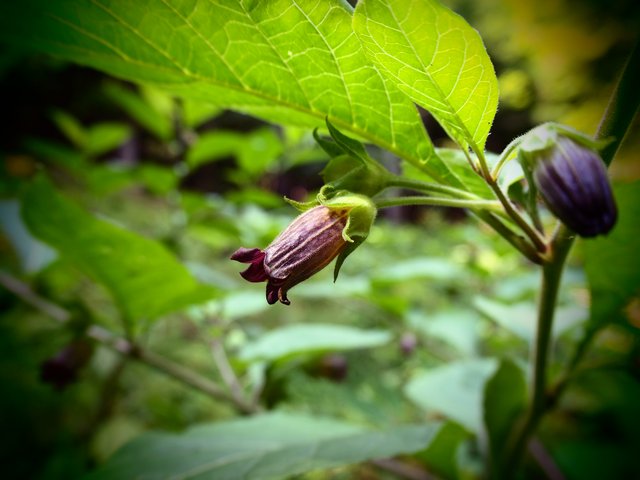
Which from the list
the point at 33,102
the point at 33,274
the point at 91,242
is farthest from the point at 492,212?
the point at 33,102

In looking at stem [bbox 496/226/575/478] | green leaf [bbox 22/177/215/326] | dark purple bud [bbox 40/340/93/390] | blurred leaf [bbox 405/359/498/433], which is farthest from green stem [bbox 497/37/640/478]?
dark purple bud [bbox 40/340/93/390]

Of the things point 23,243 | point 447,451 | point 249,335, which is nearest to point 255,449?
point 447,451

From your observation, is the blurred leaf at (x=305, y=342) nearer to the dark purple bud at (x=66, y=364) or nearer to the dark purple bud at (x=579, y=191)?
the dark purple bud at (x=66, y=364)

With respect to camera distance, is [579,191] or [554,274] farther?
[554,274]

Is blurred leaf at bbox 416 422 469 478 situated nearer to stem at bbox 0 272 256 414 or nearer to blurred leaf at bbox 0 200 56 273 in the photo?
stem at bbox 0 272 256 414

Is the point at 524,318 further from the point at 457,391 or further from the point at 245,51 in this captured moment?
the point at 245,51

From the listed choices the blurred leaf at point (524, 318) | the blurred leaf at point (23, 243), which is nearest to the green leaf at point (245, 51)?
the blurred leaf at point (524, 318)
